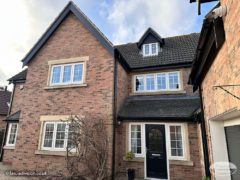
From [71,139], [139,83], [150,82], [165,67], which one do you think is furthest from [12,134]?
[165,67]

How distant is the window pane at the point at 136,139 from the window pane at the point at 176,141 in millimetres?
1732

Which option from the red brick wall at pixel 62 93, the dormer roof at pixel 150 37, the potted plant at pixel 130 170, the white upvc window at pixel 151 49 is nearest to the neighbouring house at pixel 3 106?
the red brick wall at pixel 62 93

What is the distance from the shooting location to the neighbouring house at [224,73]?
2604 mm

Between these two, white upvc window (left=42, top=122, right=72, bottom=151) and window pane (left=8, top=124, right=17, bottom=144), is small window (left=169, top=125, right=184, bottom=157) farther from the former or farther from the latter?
window pane (left=8, top=124, right=17, bottom=144)

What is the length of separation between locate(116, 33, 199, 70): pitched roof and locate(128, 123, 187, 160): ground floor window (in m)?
4.23

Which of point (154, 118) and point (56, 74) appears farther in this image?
point (56, 74)

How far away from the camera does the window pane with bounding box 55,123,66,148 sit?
9367 mm

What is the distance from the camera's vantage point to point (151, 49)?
12875mm

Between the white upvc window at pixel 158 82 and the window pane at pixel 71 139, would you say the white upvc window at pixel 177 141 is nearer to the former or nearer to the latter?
the white upvc window at pixel 158 82

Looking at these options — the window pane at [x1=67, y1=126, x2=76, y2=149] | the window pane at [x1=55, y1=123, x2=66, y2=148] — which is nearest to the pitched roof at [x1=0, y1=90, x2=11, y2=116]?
the window pane at [x1=55, y1=123, x2=66, y2=148]

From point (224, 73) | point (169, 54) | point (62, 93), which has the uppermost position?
point (169, 54)

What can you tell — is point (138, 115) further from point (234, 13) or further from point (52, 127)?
point (234, 13)

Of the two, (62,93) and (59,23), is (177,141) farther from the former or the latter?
(59,23)

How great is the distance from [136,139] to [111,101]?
2598 millimetres
